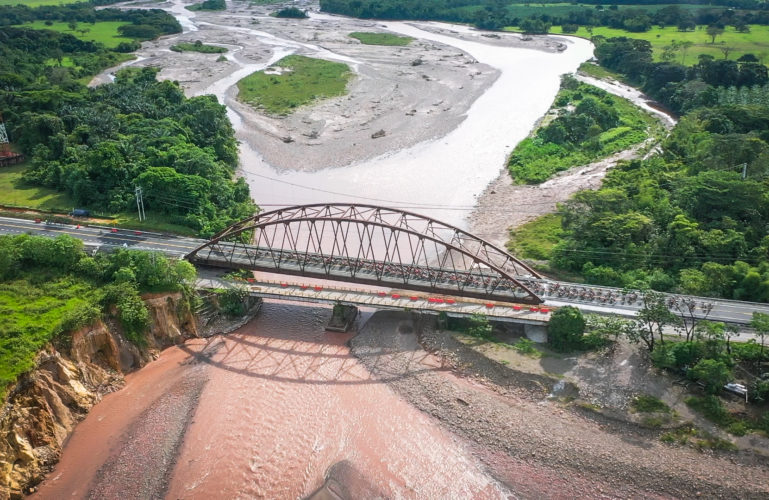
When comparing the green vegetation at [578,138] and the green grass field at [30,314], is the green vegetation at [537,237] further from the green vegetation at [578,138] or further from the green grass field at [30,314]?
the green grass field at [30,314]

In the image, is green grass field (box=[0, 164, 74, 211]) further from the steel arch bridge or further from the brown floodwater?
the brown floodwater

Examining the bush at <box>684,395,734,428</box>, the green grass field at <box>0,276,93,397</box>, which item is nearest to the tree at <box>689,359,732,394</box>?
the bush at <box>684,395,734,428</box>

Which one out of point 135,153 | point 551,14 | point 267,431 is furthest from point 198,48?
point 267,431

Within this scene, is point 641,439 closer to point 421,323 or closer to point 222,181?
point 421,323

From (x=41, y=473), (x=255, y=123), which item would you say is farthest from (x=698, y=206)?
(x=255, y=123)

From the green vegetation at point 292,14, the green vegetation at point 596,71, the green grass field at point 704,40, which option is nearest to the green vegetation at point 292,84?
the green vegetation at point 596,71

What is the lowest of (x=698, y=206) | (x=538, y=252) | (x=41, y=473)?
(x=41, y=473)
